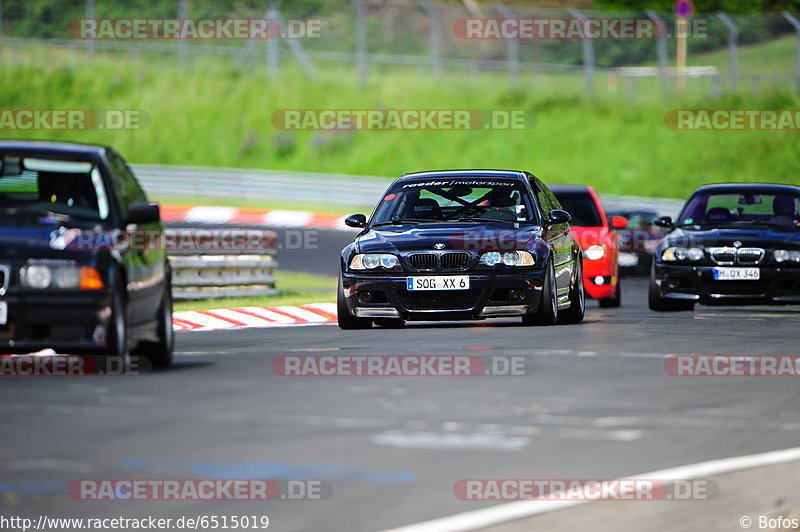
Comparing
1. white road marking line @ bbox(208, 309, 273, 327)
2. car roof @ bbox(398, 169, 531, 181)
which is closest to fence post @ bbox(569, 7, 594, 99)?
white road marking line @ bbox(208, 309, 273, 327)

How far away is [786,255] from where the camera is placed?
1748cm

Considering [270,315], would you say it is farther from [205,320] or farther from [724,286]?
[724,286]

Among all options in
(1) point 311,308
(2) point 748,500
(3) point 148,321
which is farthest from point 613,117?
(2) point 748,500

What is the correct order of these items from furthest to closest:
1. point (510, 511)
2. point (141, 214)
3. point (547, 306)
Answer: point (547, 306) < point (141, 214) < point (510, 511)

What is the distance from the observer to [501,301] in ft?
46.4

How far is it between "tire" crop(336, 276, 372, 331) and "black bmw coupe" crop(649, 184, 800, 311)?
4.48 metres

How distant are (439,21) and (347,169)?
5.48m

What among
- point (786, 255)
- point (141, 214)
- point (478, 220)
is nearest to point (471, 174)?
point (478, 220)

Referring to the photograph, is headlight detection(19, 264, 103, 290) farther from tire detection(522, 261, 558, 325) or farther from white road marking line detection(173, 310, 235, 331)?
white road marking line detection(173, 310, 235, 331)

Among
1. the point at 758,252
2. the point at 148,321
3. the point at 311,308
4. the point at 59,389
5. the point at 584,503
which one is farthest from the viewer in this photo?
the point at 311,308

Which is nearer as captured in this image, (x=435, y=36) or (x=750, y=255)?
(x=750, y=255)

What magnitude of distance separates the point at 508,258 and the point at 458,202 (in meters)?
1.25

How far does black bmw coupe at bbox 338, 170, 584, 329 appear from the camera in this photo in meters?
14.1

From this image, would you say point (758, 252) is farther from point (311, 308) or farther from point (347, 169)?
point (347, 169)
